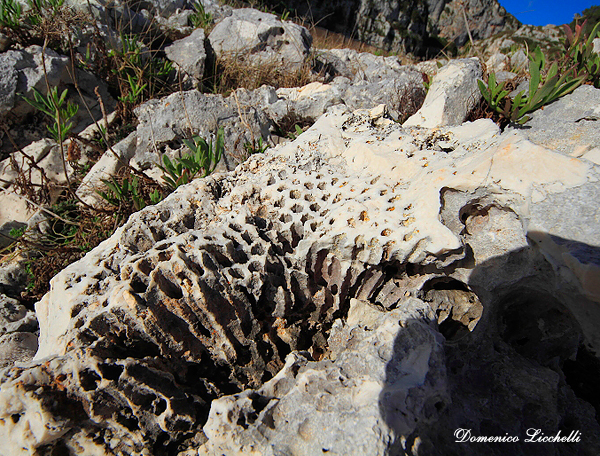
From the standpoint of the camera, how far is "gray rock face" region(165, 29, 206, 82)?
16.5ft

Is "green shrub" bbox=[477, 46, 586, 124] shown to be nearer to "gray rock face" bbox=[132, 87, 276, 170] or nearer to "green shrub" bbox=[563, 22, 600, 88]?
"green shrub" bbox=[563, 22, 600, 88]

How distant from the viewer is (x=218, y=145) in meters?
3.41

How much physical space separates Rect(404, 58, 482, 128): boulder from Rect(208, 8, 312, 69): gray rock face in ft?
8.14

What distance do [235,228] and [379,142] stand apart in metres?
1.27

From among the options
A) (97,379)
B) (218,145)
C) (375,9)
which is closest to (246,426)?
(97,379)

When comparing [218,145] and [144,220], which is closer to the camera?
[144,220]

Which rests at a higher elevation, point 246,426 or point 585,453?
point 246,426

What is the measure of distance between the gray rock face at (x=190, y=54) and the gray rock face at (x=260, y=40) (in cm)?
31

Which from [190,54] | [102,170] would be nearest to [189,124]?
[102,170]

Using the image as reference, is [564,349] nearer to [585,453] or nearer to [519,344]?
[519,344]

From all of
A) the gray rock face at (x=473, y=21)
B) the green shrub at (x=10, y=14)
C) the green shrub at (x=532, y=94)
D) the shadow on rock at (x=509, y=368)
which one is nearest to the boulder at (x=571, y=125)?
the green shrub at (x=532, y=94)

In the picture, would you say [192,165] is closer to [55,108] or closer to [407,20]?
[55,108]

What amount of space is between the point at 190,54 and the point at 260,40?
117 centimetres
